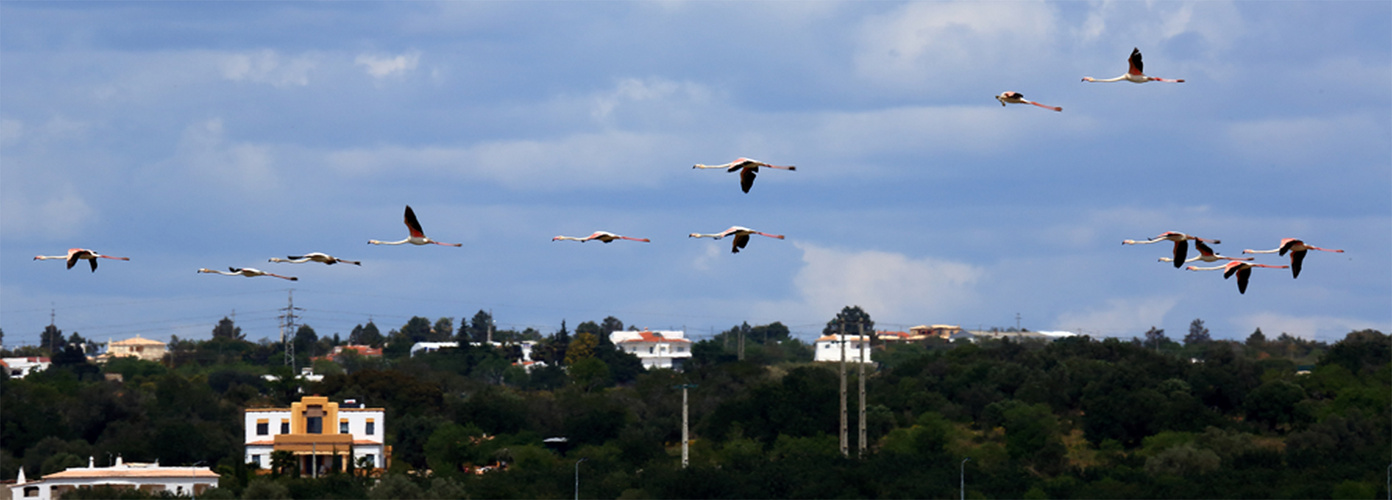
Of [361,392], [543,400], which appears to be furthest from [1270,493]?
[361,392]

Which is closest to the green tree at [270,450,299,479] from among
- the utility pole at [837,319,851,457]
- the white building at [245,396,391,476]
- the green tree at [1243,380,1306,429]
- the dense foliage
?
the dense foliage

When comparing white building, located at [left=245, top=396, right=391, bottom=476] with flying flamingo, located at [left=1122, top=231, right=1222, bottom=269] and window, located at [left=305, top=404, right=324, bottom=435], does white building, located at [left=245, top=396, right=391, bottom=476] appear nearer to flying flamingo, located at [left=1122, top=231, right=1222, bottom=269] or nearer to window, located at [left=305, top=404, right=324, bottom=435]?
window, located at [left=305, top=404, right=324, bottom=435]

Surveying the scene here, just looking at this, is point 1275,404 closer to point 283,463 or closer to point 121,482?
point 283,463

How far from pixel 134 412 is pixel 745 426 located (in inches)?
2737

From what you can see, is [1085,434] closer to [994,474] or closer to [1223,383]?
[1223,383]

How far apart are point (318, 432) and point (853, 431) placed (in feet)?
158

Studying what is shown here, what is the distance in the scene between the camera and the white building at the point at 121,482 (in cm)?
11794

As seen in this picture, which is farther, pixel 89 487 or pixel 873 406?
pixel 873 406

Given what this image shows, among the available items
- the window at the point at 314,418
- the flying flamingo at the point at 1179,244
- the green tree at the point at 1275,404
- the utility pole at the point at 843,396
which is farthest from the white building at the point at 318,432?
the flying flamingo at the point at 1179,244

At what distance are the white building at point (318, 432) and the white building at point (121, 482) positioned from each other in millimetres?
17474

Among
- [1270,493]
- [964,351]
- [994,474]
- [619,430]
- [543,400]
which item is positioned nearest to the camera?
[1270,493]

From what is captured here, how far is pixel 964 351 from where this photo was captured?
188625 millimetres

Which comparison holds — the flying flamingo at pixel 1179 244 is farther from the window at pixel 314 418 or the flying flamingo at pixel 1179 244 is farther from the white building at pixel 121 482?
the window at pixel 314 418

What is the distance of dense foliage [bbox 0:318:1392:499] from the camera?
110125 mm
